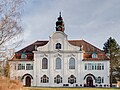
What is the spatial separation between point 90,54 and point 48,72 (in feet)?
31.1

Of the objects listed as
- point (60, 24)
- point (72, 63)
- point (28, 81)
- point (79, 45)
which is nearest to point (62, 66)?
point (72, 63)

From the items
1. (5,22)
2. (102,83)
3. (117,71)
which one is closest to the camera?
(5,22)

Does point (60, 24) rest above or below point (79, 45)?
above

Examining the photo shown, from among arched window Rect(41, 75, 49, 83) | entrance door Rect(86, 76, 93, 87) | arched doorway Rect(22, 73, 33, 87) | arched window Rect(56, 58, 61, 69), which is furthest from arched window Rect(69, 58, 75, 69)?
arched doorway Rect(22, 73, 33, 87)

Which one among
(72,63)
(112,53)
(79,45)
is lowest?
(72,63)

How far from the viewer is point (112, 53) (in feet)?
264

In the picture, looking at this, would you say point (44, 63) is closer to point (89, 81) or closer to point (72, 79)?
point (72, 79)

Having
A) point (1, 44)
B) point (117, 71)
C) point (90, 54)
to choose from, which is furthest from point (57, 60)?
point (1, 44)

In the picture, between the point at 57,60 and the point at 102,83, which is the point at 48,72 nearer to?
the point at 57,60

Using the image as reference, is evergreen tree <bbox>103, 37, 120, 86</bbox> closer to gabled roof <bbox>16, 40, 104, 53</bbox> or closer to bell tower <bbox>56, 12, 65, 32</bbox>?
gabled roof <bbox>16, 40, 104, 53</bbox>

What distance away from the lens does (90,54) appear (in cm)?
6550

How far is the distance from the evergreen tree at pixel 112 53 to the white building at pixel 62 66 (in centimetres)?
1391

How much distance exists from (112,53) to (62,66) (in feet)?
68.6

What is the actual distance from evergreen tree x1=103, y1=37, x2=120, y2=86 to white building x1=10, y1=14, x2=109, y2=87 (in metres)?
13.9
